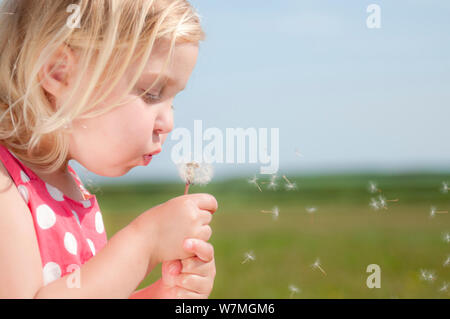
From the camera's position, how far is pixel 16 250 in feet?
4.05

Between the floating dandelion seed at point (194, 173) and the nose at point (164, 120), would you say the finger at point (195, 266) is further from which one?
the nose at point (164, 120)

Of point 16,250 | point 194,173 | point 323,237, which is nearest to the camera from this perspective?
point 16,250

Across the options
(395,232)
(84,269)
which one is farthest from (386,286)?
(395,232)

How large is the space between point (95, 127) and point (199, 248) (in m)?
0.42

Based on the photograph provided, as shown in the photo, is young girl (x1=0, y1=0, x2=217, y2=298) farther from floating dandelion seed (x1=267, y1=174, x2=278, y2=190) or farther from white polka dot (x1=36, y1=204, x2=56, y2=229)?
floating dandelion seed (x1=267, y1=174, x2=278, y2=190)

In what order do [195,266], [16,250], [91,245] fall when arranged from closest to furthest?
[16,250], [195,266], [91,245]

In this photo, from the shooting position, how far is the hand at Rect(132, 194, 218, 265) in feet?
4.30

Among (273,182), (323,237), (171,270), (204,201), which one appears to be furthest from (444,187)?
(323,237)

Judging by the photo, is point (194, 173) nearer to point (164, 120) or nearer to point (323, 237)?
point (164, 120)

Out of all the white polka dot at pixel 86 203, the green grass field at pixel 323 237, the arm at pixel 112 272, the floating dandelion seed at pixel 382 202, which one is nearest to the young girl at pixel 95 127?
the arm at pixel 112 272
